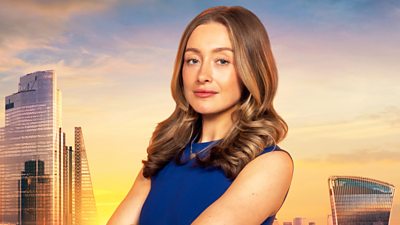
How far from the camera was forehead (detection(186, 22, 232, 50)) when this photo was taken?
2482 millimetres

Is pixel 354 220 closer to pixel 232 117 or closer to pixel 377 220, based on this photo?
pixel 377 220

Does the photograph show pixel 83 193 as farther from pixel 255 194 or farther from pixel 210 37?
pixel 255 194

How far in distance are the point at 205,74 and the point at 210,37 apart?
127 mm

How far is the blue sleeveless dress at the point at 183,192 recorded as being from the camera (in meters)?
2.40

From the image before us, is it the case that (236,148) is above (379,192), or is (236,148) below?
above

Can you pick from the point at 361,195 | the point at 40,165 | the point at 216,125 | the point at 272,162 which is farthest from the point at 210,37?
the point at 361,195

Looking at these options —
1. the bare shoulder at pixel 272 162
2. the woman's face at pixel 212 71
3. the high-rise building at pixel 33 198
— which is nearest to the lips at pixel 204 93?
the woman's face at pixel 212 71

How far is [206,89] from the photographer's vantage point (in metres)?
2.51

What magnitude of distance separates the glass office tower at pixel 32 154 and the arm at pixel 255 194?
46.4 feet

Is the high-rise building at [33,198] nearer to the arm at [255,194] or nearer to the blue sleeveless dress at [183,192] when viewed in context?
the blue sleeveless dress at [183,192]

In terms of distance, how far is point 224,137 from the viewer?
2525 mm

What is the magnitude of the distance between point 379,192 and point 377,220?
12.4 feet

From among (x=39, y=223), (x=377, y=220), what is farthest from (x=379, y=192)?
(x=39, y=223)

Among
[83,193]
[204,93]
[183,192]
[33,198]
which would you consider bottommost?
[33,198]
